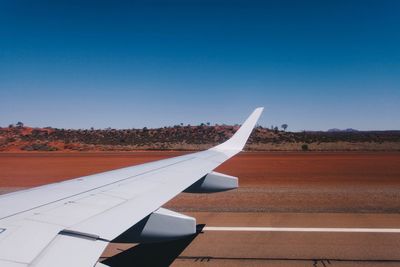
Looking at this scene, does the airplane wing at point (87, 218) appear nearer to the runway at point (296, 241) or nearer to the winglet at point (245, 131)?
the runway at point (296, 241)

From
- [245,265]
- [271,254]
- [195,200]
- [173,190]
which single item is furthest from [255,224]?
[173,190]

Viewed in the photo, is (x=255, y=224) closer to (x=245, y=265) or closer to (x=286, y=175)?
(x=245, y=265)

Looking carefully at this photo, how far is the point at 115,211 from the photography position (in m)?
2.84

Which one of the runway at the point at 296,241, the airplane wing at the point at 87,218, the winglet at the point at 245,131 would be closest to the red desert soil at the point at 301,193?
the runway at the point at 296,241

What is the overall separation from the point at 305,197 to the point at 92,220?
29.8ft

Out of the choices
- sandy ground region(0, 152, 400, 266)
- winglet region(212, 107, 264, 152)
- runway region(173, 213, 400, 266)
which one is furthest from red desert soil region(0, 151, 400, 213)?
winglet region(212, 107, 264, 152)

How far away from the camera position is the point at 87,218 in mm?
2510

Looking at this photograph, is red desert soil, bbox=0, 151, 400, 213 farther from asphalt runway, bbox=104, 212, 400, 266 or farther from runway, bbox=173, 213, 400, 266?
asphalt runway, bbox=104, 212, 400, 266

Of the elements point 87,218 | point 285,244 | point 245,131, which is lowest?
point 285,244

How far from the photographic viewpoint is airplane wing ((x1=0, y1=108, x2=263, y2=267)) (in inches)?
73.4

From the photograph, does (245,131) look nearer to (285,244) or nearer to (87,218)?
(285,244)

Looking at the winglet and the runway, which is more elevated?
the winglet

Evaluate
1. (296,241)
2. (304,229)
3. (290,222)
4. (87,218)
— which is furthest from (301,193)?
(87,218)

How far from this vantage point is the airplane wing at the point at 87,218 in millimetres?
1865
